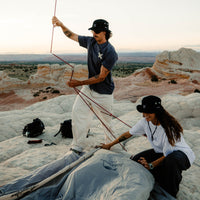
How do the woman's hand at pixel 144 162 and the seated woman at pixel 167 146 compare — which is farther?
the woman's hand at pixel 144 162

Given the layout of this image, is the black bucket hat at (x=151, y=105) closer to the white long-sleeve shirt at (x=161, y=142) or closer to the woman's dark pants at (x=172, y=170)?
the white long-sleeve shirt at (x=161, y=142)

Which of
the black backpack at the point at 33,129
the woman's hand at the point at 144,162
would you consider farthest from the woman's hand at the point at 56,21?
the black backpack at the point at 33,129

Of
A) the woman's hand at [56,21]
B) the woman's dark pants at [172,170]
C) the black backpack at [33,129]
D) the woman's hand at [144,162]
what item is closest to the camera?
the woman's dark pants at [172,170]

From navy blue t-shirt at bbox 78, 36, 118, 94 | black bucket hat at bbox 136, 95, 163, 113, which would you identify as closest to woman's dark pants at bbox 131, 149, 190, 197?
black bucket hat at bbox 136, 95, 163, 113

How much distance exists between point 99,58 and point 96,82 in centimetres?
39

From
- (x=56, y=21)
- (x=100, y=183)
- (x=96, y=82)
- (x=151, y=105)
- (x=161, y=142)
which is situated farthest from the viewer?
(x=56, y=21)

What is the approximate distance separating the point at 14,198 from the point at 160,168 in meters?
1.78

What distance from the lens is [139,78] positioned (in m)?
22.4

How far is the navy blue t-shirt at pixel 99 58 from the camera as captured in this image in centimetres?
311

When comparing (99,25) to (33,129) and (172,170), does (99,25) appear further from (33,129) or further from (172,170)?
(33,129)

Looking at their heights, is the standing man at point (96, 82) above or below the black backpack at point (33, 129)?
above

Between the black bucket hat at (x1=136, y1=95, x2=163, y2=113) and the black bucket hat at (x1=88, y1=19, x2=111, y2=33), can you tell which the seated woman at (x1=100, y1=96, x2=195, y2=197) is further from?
the black bucket hat at (x1=88, y1=19, x2=111, y2=33)

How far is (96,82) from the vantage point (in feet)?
10.5

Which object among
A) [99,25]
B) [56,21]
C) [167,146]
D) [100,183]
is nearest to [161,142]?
[167,146]
